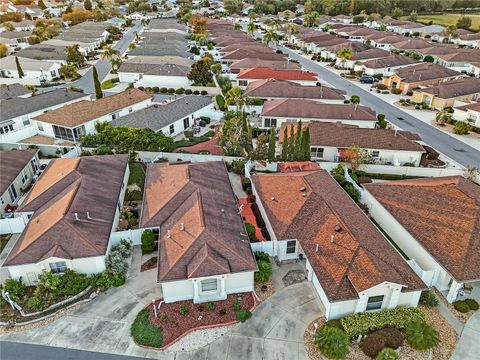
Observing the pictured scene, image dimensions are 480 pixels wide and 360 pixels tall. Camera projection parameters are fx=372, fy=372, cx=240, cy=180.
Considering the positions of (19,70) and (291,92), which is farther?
(19,70)

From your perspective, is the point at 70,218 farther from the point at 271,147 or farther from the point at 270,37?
the point at 270,37

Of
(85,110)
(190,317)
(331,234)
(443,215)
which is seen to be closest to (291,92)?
(85,110)

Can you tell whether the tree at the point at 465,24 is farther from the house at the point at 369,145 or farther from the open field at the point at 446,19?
the house at the point at 369,145

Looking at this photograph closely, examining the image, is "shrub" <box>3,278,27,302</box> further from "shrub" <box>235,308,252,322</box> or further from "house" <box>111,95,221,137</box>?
"house" <box>111,95,221,137</box>

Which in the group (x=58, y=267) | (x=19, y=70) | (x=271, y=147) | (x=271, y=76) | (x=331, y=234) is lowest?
(x=58, y=267)

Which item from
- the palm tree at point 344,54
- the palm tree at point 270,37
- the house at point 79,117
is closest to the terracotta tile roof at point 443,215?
the house at point 79,117

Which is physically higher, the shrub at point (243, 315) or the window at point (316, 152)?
the window at point (316, 152)

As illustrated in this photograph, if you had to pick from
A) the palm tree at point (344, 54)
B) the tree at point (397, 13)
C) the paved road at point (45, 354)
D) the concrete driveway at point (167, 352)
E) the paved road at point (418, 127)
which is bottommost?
the paved road at point (45, 354)
